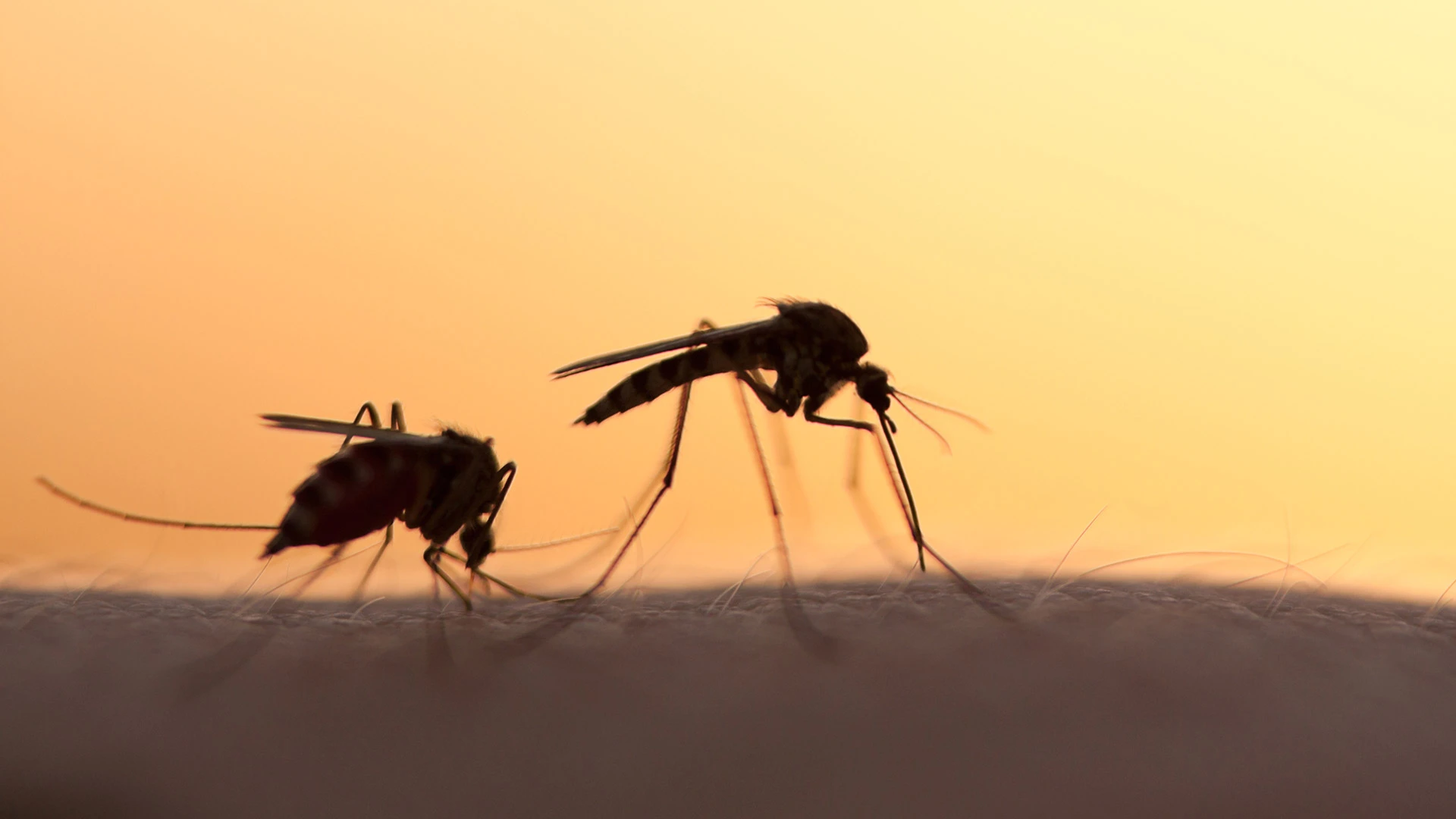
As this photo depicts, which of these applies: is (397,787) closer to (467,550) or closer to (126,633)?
(126,633)

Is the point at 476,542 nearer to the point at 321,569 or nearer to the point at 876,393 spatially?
the point at 321,569

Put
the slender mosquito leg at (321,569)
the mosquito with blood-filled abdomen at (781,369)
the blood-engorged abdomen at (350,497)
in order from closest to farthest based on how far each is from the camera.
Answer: the slender mosquito leg at (321,569) → the blood-engorged abdomen at (350,497) → the mosquito with blood-filled abdomen at (781,369)

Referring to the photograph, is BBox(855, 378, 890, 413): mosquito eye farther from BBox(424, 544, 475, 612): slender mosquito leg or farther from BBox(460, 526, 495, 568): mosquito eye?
BBox(424, 544, 475, 612): slender mosquito leg

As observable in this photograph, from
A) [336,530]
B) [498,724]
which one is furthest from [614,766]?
[336,530]

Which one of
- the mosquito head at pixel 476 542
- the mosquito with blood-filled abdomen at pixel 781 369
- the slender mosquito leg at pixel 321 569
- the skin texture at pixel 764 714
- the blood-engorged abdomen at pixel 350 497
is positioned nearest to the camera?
the skin texture at pixel 764 714

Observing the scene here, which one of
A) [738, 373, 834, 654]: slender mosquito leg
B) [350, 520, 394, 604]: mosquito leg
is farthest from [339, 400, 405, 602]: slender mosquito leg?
[738, 373, 834, 654]: slender mosquito leg

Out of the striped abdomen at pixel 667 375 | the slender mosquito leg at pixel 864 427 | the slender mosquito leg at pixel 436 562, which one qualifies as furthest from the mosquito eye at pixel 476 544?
the slender mosquito leg at pixel 864 427

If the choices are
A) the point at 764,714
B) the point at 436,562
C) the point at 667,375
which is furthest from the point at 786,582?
the point at 667,375

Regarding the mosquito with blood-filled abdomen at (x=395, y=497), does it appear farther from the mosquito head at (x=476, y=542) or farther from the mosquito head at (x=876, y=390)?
the mosquito head at (x=876, y=390)
